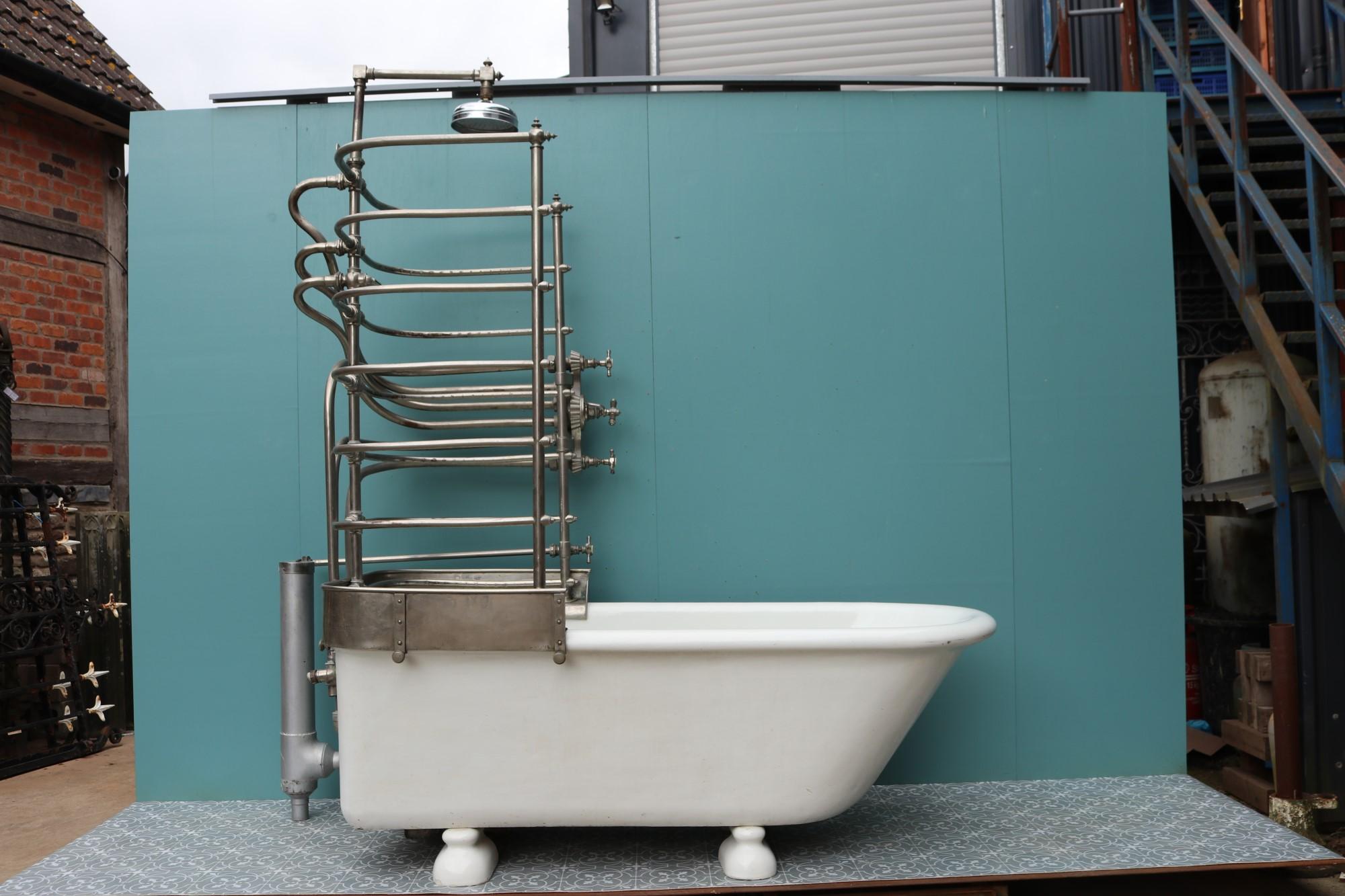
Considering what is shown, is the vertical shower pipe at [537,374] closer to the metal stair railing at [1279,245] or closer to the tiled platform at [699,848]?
the tiled platform at [699,848]

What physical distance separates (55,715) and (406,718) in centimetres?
290

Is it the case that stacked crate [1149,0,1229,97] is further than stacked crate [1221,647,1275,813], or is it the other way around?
stacked crate [1149,0,1229,97]

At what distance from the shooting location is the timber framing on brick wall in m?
4.72

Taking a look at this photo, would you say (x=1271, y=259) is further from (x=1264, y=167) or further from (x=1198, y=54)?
(x=1198, y=54)

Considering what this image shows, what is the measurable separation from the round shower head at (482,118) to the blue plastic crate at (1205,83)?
3754mm

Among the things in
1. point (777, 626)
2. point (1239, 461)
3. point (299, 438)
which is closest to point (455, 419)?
point (299, 438)

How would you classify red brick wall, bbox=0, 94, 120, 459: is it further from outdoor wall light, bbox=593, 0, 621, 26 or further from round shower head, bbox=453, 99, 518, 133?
round shower head, bbox=453, 99, 518, 133

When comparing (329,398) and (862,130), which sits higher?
(862,130)

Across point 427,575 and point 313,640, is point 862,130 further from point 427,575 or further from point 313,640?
point 313,640

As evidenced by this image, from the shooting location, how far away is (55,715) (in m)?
4.10

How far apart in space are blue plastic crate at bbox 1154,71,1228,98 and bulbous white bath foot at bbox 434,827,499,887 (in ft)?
15.0

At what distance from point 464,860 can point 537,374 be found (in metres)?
1.03

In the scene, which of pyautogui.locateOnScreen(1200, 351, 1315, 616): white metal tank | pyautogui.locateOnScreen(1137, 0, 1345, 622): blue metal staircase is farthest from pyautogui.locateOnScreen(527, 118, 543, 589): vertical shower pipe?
pyautogui.locateOnScreen(1200, 351, 1315, 616): white metal tank

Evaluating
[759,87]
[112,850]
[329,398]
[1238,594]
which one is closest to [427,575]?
[329,398]
